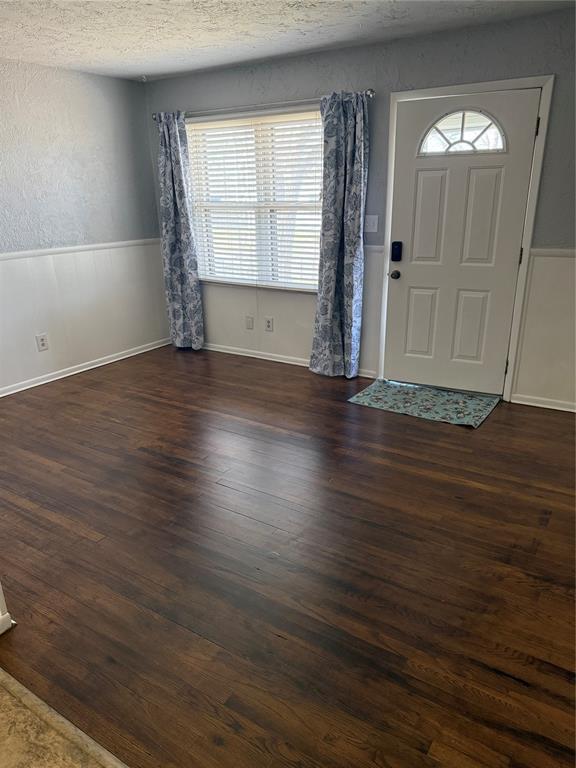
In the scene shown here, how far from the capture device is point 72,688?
162 centimetres

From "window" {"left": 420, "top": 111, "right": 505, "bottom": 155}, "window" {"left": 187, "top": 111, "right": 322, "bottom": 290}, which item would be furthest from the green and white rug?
"window" {"left": 420, "top": 111, "right": 505, "bottom": 155}

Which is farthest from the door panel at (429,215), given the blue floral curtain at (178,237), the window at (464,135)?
the blue floral curtain at (178,237)

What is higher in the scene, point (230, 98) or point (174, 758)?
point (230, 98)

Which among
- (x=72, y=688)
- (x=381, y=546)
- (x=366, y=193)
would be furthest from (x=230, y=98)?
(x=72, y=688)

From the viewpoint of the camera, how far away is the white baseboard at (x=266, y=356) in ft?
14.2

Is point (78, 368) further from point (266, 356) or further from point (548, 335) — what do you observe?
point (548, 335)

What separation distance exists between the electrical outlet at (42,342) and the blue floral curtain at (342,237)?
224 cm

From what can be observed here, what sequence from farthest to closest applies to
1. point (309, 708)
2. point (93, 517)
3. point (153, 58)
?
point (153, 58)
point (93, 517)
point (309, 708)

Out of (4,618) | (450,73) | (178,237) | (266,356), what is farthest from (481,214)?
(4,618)

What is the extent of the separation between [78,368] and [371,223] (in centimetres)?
281

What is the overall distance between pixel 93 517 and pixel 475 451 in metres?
2.15

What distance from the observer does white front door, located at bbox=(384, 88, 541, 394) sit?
132 inches

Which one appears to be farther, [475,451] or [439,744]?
[475,451]

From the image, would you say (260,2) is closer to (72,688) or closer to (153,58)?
(153,58)
